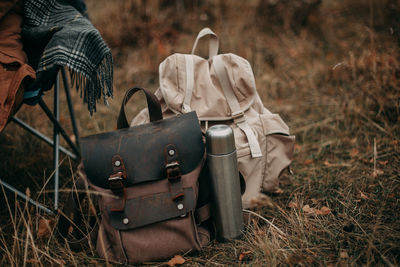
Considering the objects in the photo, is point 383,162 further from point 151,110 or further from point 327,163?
point 151,110

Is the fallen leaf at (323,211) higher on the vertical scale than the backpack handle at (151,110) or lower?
lower

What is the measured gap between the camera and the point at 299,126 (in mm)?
3301

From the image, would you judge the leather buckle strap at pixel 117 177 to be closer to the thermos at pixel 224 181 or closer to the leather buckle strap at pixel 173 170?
the leather buckle strap at pixel 173 170

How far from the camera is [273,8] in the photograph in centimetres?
509

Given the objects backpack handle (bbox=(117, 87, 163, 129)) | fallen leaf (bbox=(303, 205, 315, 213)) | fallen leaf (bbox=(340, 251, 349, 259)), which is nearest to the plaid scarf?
backpack handle (bbox=(117, 87, 163, 129))

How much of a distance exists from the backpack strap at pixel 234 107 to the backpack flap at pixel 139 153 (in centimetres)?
37

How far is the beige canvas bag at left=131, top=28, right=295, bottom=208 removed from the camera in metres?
2.10

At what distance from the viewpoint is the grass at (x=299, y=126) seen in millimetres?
1769

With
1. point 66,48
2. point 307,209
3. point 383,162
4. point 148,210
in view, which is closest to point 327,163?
point 383,162

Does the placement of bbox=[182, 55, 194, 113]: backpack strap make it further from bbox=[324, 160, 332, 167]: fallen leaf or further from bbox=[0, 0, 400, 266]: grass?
bbox=[324, 160, 332, 167]: fallen leaf

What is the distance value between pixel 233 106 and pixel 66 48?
41.5 inches

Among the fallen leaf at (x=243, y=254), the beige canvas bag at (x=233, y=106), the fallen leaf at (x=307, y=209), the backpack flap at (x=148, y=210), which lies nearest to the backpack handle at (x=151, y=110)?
the beige canvas bag at (x=233, y=106)

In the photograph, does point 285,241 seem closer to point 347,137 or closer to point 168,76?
point 168,76

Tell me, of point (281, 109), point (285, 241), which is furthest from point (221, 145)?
point (281, 109)
